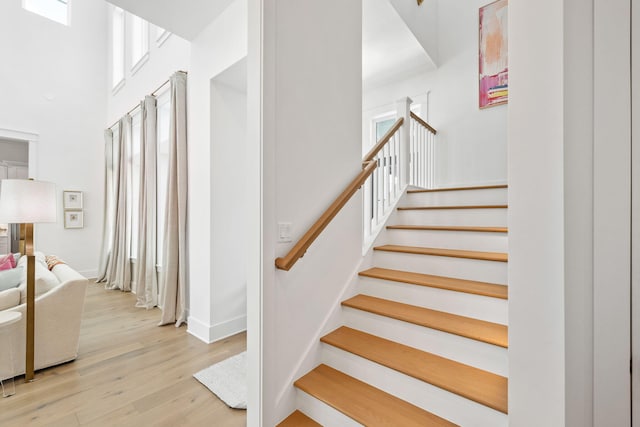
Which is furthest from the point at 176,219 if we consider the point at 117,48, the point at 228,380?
the point at 117,48

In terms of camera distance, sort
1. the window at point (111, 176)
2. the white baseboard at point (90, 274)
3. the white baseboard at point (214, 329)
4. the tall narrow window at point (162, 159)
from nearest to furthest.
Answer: the white baseboard at point (214, 329) → the tall narrow window at point (162, 159) → the window at point (111, 176) → the white baseboard at point (90, 274)

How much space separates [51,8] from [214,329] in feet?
24.4

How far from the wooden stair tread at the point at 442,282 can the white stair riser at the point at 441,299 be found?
3 centimetres

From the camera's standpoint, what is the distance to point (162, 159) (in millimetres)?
4387

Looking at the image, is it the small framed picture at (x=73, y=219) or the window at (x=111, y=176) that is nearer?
the window at (x=111, y=176)

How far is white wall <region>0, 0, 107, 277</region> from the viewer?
514cm

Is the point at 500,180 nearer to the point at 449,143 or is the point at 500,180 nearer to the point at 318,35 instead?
the point at 449,143

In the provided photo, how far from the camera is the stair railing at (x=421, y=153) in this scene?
3.58 metres

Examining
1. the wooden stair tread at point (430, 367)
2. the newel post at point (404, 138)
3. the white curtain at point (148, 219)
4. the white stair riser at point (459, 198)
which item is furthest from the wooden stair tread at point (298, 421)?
the white curtain at point (148, 219)

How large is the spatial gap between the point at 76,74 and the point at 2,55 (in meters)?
1.04

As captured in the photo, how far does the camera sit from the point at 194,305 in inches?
122

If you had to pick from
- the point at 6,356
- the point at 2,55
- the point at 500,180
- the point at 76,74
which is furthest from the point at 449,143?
the point at 2,55

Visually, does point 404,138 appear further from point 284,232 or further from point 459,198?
point 284,232

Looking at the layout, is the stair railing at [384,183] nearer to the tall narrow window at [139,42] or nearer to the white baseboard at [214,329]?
the white baseboard at [214,329]
